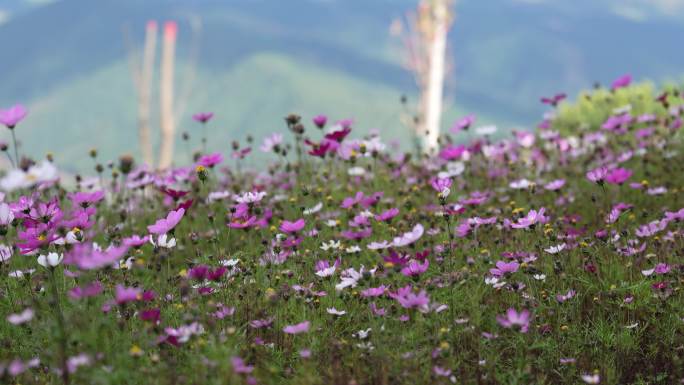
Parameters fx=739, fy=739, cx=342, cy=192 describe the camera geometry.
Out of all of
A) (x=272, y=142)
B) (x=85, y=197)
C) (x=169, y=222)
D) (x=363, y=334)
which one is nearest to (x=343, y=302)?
(x=363, y=334)

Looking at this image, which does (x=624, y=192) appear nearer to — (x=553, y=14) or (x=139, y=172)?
(x=139, y=172)

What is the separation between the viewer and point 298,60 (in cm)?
8006

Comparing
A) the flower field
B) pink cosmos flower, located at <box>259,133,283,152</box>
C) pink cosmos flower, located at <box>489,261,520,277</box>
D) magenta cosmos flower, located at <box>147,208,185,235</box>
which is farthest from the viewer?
pink cosmos flower, located at <box>259,133,283,152</box>

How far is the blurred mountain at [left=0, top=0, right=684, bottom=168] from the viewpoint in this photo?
6384 cm

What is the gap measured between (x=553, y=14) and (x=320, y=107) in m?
99.1

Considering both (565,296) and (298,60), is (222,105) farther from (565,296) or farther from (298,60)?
(565,296)

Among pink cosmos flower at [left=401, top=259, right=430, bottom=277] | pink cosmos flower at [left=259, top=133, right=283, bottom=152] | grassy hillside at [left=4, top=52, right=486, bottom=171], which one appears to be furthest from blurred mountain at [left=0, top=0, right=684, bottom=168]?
pink cosmos flower at [left=401, top=259, right=430, bottom=277]

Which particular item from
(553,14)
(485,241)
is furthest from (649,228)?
(553,14)

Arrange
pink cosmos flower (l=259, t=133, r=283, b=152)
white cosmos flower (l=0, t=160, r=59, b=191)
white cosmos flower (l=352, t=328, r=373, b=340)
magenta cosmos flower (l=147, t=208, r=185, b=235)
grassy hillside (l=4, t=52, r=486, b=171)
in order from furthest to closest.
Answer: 1. grassy hillside (l=4, t=52, r=486, b=171)
2. pink cosmos flower (l=259, t=133, r=283, b=152)
3. magenta cosmos flower (l=147, t=208, r=185, b=235)
4. white cosmos flower (l=352, t=328, r=373, b=340)
5. white cosmos flower (l=0, t=160, r=59, b=191)

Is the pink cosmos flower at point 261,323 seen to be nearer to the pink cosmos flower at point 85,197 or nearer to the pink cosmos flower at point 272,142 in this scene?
the pink cosmos flower at point 85,197

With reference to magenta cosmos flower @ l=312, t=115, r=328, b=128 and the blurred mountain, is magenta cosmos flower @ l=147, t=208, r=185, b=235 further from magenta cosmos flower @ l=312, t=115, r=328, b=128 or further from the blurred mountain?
the blurred mountain

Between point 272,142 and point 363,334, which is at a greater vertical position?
point 272,142

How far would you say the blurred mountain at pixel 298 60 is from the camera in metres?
63.8

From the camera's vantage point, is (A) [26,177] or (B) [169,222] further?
(B) [169,222]
